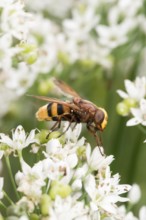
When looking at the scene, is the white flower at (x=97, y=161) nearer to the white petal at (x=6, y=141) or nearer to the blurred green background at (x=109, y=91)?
the white petal at (x=6, y=141)

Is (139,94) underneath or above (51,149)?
above

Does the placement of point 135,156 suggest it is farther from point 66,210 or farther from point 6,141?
point 66,210

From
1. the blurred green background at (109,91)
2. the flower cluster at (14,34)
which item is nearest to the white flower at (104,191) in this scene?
the flower cluster at (14,34)

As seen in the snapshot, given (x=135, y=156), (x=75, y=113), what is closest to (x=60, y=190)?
(x=75, y=113)

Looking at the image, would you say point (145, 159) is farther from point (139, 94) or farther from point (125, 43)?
point (139, 94)

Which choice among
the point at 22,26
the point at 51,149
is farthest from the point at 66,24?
the point at 51,149

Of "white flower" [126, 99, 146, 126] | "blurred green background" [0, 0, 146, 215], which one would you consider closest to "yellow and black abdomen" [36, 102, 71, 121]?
"white flower" [126, 99, 146, 126]
